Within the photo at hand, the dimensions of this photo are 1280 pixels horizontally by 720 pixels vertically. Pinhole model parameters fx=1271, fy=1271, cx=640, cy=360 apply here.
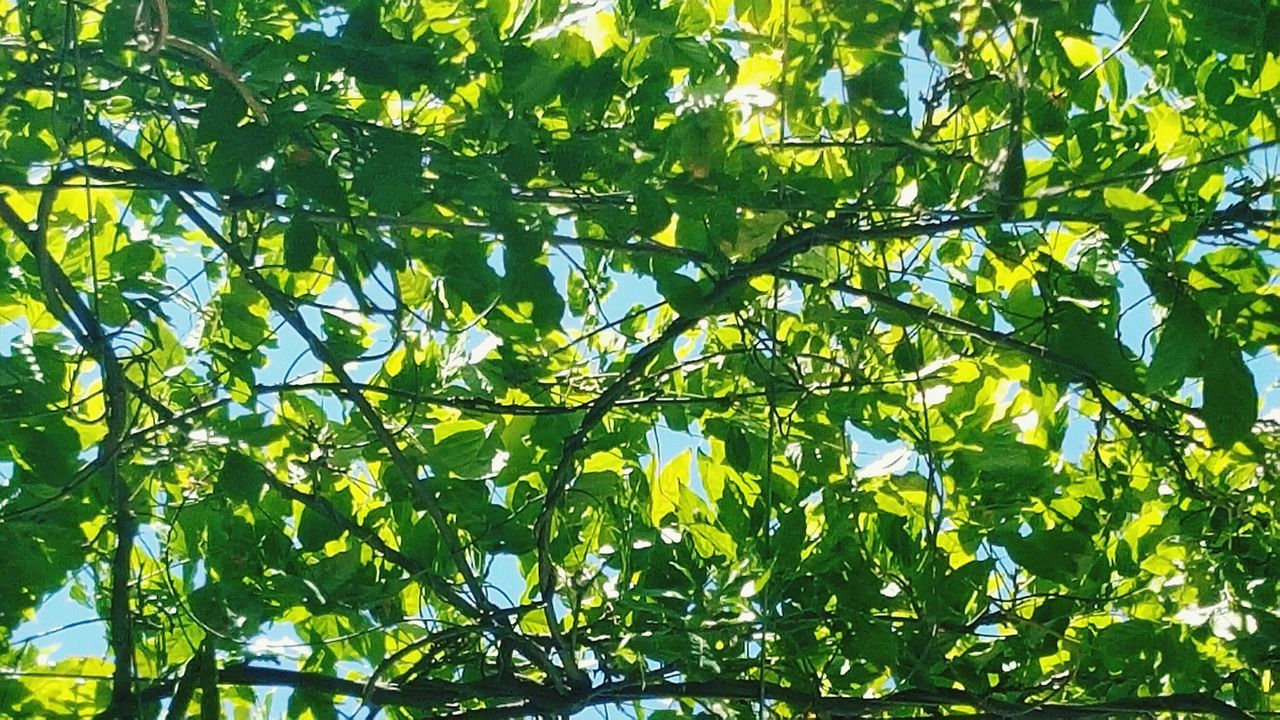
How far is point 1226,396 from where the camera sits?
3.49 feet

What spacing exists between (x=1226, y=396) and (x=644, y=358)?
1.65 ft

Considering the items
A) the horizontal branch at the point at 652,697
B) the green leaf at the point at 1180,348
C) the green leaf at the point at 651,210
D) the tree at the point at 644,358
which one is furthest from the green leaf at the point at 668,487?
the green leaf at the point at 1180,348

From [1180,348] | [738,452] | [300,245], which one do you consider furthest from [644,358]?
[1180,348]

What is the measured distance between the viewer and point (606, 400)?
1.20 m

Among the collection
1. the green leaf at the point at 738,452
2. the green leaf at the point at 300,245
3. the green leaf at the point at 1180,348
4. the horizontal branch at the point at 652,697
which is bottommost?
the horizontal branch at the point at 652,697

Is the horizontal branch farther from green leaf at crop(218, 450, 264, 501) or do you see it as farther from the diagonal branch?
green leaf at crop(218, 450, 264, 501)

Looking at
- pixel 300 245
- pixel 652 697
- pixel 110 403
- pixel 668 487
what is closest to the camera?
pixel 300 245

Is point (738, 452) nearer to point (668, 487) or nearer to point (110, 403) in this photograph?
point (668, 487)

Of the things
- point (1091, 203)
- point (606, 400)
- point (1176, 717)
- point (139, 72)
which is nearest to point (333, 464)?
point (606, 400)

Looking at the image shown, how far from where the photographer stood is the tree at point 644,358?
3.43ft

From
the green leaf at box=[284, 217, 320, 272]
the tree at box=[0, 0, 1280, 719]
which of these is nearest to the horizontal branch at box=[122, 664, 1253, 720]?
the tree at box=[0, 0, 1280, 719]

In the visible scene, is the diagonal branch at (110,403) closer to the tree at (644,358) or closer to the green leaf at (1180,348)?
the tree at (644,358)

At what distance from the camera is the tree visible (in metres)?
1.04

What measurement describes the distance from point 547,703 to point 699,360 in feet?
1.24
